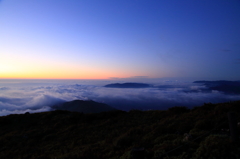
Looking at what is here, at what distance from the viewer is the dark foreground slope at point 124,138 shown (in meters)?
4.92

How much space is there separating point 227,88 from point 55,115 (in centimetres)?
9356

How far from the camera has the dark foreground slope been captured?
4.92m

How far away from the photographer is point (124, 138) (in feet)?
24.7

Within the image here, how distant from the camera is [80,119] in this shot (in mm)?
15734

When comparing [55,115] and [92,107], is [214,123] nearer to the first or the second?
[55,115]

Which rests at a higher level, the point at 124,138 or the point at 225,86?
the point at 124,138

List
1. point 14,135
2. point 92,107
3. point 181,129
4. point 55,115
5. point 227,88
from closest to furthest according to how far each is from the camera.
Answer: point 181,129
point 14,135
point 55,115
point 92,107
point 227,88

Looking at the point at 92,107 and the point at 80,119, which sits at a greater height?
the point at 80,119

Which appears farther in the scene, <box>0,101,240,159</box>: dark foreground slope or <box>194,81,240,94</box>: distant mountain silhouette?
<box>194,81,240,94</box>: distant mountain silhouette

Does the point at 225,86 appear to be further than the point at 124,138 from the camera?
Yes

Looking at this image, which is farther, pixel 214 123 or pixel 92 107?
pixel 92 107

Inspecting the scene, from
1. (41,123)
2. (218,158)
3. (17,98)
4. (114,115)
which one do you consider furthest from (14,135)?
(17,98)

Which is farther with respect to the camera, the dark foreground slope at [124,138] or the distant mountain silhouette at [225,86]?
the distant mountain silhouette at [225,86]

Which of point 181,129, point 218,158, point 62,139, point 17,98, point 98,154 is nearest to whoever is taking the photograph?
point 218,158
